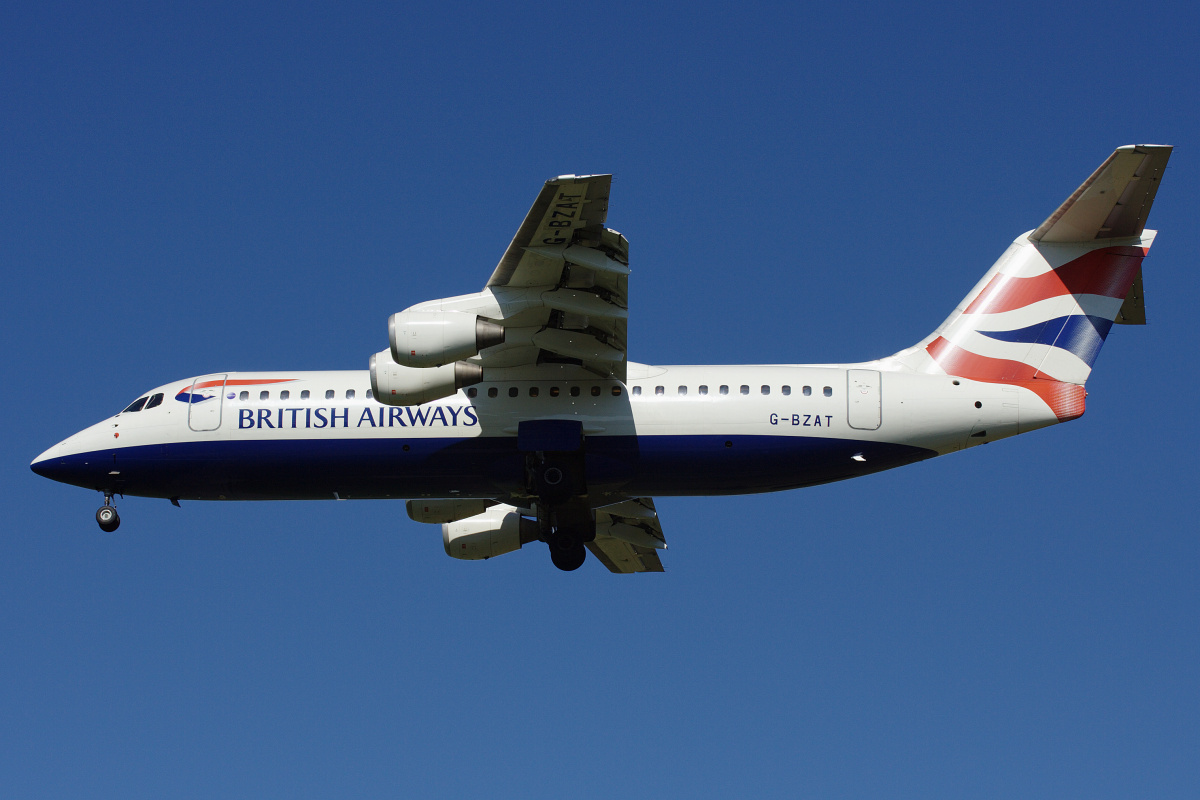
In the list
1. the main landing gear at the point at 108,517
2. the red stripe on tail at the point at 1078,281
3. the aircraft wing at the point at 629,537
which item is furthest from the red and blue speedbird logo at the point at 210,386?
the red stripe on tail at the point at 1078,281

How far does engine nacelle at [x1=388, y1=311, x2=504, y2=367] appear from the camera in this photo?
1438cm

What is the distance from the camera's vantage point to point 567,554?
17750 millimetres

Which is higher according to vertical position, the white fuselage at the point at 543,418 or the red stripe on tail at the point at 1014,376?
the red stripe on tail at the point at 1014,376

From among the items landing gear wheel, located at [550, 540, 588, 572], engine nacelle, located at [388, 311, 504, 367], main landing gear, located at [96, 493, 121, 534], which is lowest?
landing gear wheel, located at [550, 540, 588, 572]

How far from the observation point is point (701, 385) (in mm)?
16109

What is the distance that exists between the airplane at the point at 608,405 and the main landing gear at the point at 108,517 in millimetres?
69

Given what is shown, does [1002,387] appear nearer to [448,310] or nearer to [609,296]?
Answer: [609,296]

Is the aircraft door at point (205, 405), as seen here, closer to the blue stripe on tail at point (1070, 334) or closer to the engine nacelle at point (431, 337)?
the engine nacelle at point (431, 337)

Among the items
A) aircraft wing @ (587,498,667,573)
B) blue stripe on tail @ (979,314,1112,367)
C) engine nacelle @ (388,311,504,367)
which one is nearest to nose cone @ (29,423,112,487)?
engine nacelle @ (388,311,504,367)

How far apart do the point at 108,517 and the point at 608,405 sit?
6555 millimetres

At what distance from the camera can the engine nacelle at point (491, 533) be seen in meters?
18.8

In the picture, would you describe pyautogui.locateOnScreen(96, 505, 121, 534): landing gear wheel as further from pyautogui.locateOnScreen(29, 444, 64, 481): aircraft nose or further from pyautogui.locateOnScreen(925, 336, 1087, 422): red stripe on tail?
pyautogui.locateOnScreen(925, 336, 1087, 422): red stripe on tail

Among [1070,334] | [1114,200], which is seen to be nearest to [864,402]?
[1070,334]

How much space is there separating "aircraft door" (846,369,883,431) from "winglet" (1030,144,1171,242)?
2716 mm
